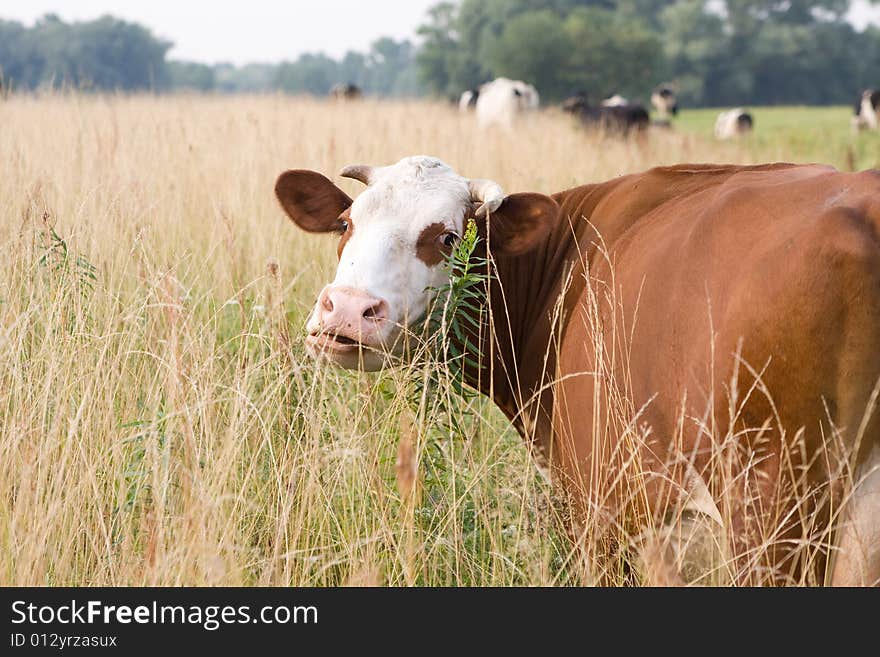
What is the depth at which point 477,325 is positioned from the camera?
13.0 ft

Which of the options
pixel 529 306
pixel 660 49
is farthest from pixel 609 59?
pixel 529 306

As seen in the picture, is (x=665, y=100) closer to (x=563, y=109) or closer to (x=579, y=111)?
(x=563, y=109)

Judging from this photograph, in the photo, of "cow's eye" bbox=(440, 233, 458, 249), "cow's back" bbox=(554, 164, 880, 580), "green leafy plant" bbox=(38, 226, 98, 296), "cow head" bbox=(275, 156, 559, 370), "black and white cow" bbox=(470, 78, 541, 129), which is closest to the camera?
"cow's back" bbox=(554, 164, 880, 580)

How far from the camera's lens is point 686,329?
116 inches

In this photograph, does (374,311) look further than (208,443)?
Yes

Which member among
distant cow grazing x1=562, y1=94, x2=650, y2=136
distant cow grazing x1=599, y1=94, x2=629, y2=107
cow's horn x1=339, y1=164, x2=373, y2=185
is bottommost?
cow's horn x1=339, y1=164, x2=373, y2=185

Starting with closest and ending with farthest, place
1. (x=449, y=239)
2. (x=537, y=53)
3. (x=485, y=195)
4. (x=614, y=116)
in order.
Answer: (x=449, y=239) → (x=485, y=195) → (x=614, y=116) → (x=537, y=53)

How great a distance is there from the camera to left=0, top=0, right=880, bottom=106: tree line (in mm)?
49938

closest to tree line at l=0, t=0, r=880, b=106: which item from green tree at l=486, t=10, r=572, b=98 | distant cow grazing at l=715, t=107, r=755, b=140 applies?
green tree at l=486, t=10, r=572, b=98

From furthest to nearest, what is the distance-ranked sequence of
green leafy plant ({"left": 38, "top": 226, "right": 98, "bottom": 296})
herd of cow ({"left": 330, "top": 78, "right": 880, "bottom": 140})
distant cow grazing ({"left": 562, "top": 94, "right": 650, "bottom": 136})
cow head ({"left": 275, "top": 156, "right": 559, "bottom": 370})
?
herd of cow ({"left": 330, "top": 78, "right": 880, "bottom": 140}) → distant cow grazing ({"left": 562, "top": 94, "right": 650, "bottom": 136}) → green leafy plant ({"left": 38, "top": 226, "right": 98, "bottom": 296}) → cow head ({"left": 275, "top": 156, "right": 559, "bottom": 370})

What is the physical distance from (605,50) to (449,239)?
1901 inches

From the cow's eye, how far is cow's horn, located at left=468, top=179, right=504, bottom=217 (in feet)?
0.56

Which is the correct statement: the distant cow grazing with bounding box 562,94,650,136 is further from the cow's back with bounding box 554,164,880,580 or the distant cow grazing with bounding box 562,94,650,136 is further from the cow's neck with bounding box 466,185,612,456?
the cow's back with bounding box 554,164,880,580
